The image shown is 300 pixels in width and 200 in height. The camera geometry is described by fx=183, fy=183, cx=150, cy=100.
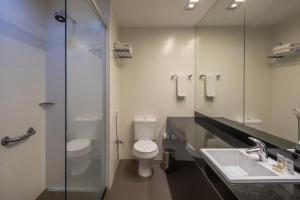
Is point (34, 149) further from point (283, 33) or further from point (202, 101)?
point (283, 33)

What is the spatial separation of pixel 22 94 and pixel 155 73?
199 cm

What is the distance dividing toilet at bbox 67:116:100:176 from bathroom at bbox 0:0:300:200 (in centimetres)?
2

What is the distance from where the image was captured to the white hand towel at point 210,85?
9.35ft

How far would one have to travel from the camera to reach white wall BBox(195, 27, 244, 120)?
224 centimetres

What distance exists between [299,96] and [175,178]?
1.93 m

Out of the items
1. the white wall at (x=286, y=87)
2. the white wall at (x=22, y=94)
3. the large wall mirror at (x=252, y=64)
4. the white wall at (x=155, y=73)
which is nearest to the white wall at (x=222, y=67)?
the large wall mirror at (x=252, y=64)

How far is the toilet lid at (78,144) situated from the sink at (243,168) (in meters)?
1.09

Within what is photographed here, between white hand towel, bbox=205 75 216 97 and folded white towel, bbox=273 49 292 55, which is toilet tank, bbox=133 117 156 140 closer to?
white hand towel, bbox=205 75 216 97

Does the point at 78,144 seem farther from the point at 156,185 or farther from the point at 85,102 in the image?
the point at 156,185

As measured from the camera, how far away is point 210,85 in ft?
9.48

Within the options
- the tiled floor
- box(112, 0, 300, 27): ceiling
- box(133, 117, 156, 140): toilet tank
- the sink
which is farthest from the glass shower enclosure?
the sink

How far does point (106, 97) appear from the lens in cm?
236

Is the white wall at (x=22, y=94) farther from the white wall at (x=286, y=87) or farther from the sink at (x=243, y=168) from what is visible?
the white wall at (x=286, y=87)

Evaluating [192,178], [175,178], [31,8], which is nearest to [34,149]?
[31,8]
